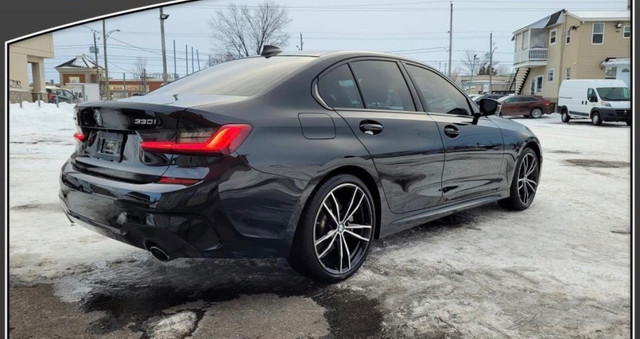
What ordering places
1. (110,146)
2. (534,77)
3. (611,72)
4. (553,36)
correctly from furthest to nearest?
(534,77)
(553,36)
(611,72)
(110,146)

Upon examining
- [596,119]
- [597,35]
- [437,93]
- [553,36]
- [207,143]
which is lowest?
[596,119]

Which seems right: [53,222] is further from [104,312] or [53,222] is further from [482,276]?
[482,276]

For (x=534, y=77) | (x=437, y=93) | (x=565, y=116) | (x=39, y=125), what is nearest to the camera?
(x=437, y=93)

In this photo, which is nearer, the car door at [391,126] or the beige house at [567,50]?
the car door at [391,126]

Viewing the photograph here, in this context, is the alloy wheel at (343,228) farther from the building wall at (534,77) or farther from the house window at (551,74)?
the building wall at (534,77)

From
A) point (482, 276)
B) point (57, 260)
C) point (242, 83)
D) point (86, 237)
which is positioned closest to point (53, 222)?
point (86, 237)

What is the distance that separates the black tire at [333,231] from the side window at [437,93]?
1155mm

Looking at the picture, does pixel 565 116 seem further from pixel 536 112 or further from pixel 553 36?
pixel 553 36

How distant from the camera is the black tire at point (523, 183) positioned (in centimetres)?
496

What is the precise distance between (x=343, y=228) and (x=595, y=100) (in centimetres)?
2229

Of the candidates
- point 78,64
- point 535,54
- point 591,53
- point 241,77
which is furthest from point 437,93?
point 78,64

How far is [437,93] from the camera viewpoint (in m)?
4.14

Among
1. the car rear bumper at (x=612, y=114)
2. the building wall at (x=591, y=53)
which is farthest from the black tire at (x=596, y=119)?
the building wall at (x=591, y=53)

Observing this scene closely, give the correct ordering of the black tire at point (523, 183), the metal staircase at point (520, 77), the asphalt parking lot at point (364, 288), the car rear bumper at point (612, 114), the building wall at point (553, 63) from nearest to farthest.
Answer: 1. the asphalt parking lot at point (364, 288)
2. the black tire at point (523, 183)
3. the car rear bumper at point (612, 114)
4. the building wall at point (553, 63)
5. the metal staircase at point (520, 77)
